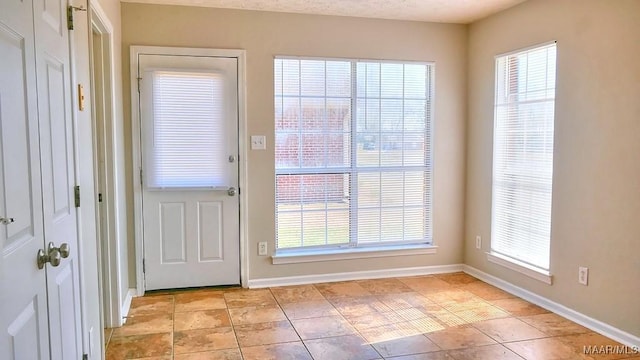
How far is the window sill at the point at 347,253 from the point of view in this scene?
421cm

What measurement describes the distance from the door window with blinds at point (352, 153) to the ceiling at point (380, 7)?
42 cm

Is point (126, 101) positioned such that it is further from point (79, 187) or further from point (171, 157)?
point (79, 187)

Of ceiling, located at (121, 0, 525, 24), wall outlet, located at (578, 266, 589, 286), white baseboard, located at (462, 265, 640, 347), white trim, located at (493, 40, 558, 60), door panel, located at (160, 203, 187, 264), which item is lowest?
white baseboard, located at (462, 265, 640, 347)

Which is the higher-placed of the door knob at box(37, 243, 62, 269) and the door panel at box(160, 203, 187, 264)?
the door knob at box(37, 243, 62, 269)

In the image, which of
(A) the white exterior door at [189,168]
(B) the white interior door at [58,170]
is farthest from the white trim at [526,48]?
(B) the white interior door at [58,170]

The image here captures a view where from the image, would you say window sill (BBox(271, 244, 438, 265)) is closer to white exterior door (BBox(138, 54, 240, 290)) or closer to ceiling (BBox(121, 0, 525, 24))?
white exterior door (BBox(138, 54, 240, 290))

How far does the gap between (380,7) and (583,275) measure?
2561 millimetres

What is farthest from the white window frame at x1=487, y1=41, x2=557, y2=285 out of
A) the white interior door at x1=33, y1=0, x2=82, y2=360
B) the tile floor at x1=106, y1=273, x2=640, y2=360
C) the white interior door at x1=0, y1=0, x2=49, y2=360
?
the white interior door at x1=0, y1=0, x2=49, y2=360

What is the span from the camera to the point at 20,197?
1352 millimetres

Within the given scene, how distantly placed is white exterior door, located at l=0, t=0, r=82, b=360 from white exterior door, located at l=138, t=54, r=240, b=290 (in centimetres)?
198


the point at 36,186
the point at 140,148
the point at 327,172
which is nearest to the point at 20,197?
the point at 36,186

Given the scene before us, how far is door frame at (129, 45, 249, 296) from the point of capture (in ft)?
12.5

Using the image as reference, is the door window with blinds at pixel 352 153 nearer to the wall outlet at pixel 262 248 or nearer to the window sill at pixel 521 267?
the wall outlet at pixel 262 248

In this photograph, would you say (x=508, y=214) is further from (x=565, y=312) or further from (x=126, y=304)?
(x=126, y=304)
